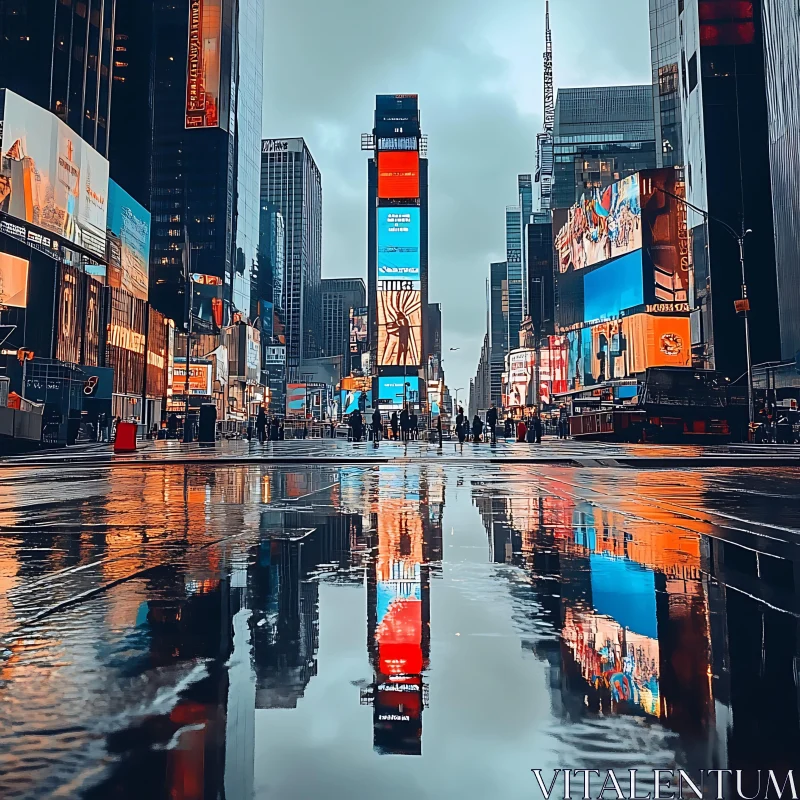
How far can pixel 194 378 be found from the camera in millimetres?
115875

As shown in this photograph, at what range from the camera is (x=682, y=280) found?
8712cm

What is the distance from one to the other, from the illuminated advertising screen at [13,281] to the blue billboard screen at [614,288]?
6841 cm

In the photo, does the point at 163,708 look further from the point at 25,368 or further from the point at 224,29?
the point at 224,29

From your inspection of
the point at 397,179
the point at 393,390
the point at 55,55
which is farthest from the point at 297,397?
the point at 55,55

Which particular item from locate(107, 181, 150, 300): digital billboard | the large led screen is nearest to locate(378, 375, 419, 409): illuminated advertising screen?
the large led screen

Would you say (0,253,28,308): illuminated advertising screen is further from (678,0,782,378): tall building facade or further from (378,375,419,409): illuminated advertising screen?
(378,375,419,409): illuminated advertising screen

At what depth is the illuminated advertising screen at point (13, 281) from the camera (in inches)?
2272

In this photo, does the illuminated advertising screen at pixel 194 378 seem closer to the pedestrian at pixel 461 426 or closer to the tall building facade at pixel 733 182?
the pedestrian at pixel 461 426

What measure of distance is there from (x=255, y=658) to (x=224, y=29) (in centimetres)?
16006

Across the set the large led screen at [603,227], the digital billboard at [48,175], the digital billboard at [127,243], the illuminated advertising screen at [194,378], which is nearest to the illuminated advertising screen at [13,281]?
the digital billboard at [48,175]

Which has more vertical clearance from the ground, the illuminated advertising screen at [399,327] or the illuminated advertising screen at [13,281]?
the illuminated advertising screen at [399,327]

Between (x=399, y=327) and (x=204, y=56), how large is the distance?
66791mm

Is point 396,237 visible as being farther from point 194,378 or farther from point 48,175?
point 48,175

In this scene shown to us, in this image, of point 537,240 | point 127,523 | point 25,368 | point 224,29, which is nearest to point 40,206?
point 25,368
